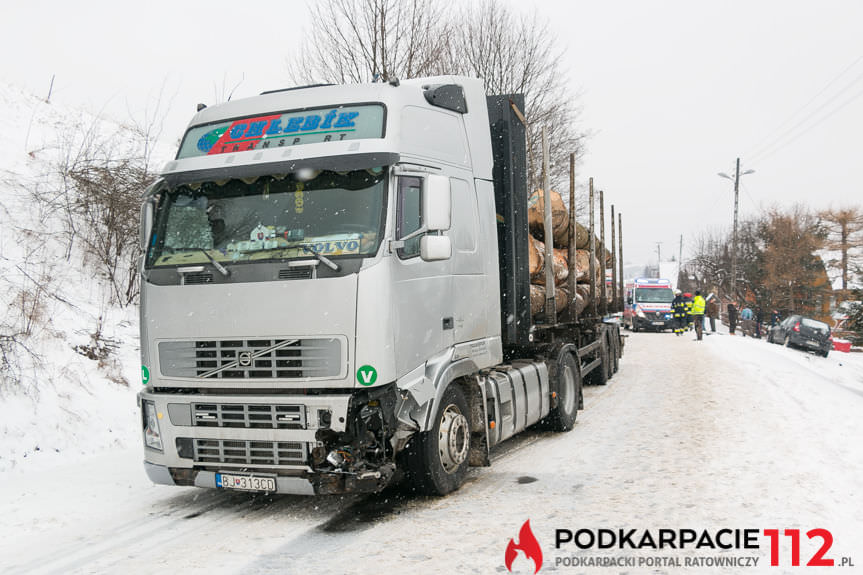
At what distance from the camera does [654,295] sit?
31359mm

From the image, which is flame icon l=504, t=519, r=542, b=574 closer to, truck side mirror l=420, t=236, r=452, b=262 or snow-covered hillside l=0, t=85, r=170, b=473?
truck side mirror l=420, t=236, r=452, b=262

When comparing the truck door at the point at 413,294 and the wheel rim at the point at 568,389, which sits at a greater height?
the truck door at the point at 413,294

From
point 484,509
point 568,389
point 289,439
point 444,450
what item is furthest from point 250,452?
point 568,389

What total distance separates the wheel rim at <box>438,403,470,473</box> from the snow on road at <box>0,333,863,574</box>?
30cm

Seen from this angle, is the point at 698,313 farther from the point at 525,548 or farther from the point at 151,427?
the point at 151,427

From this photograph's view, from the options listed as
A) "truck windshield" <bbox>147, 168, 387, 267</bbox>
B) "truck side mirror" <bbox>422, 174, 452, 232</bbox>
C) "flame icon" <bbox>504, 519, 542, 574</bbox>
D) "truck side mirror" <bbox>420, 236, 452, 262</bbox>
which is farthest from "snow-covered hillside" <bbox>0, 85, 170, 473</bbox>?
"flame icon" <bbox>504, 519, 542, 574</bbox>

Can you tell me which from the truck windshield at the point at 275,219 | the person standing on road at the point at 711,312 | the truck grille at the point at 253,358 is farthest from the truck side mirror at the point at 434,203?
the person standing on road at the point at 711,312

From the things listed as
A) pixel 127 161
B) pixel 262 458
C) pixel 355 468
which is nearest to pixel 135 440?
pixel 262 458

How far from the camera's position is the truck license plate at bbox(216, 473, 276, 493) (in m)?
5.07

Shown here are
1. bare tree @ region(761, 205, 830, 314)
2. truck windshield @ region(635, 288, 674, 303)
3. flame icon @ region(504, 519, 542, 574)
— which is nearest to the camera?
flame icon @ region(504, 519, 542, 574)

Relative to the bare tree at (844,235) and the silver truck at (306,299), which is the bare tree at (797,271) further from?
the silver truck at (306,299)

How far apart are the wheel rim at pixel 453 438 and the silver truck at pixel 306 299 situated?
0.02m

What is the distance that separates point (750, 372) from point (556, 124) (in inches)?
584

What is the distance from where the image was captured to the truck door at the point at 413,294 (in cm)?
523
